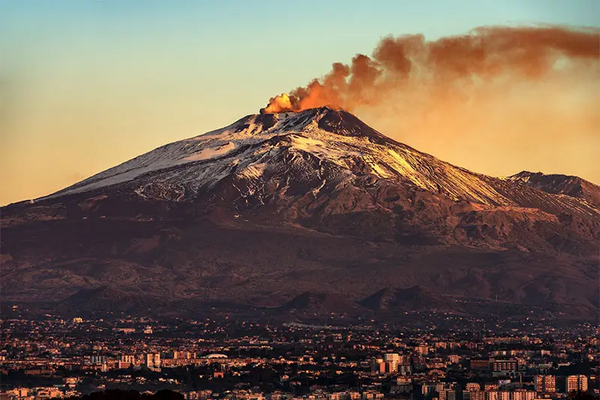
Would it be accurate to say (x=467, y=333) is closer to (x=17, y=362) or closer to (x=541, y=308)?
(x=541, y=308)

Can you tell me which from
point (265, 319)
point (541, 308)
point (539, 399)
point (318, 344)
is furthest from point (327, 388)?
point (541, 308)

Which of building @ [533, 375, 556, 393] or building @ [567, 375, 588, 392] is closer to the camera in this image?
building @ [533, 375, 556, 393]

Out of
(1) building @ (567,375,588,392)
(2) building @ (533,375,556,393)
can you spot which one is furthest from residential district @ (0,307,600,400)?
(1) building @ (567,375,588,392)

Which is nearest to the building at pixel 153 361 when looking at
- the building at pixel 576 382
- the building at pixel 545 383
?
the building at pixel 545 383

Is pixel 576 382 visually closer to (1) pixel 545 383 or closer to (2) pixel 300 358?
(1) pixel 545 383

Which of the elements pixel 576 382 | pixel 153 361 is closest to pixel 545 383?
pixel 576 382

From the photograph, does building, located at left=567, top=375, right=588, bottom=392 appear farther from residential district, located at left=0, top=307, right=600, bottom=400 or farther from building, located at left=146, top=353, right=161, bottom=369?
building, located at left=146, top=353, right=161, bottom=369

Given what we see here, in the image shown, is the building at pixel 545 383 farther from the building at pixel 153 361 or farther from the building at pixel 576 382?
the building at pixel 153 361
